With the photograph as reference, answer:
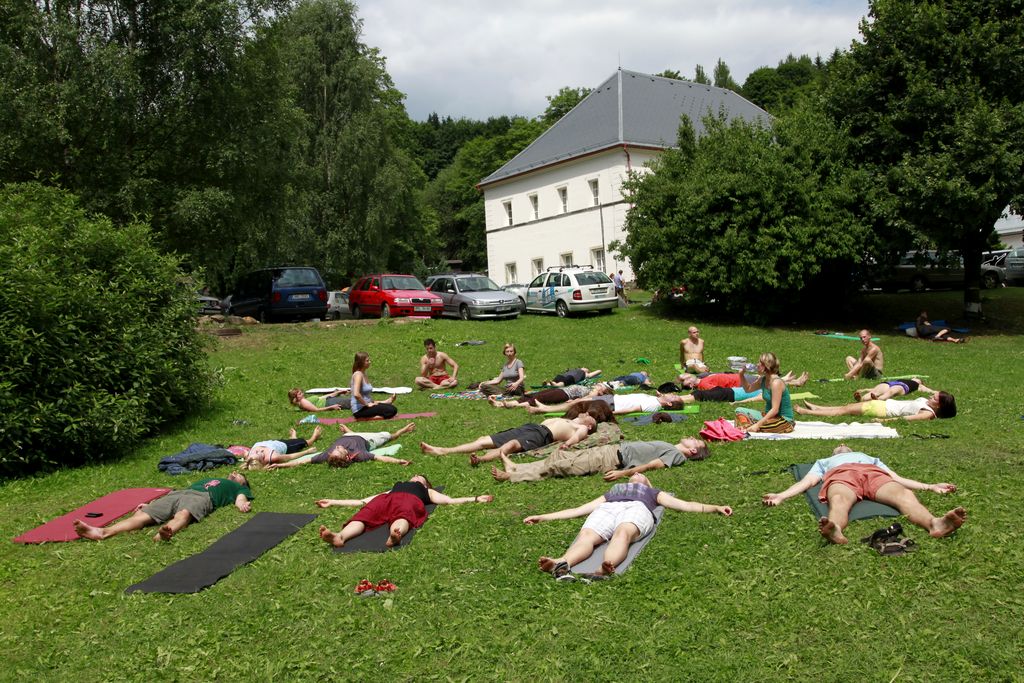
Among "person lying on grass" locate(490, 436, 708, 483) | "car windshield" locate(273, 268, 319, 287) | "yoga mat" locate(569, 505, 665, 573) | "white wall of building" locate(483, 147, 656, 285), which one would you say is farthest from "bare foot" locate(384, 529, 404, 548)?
"white wall of building" locate(483, 147, 656, 285)

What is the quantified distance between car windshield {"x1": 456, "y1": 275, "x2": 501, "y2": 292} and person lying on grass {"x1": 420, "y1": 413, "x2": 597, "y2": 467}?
17.1m

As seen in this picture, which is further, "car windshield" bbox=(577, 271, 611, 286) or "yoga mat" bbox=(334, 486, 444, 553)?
"car windshield" bbox=(577, 271, 611, 286)

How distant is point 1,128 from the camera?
2066 centimetres

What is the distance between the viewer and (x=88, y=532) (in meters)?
7.79

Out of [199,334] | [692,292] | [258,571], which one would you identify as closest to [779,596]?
[258,571]

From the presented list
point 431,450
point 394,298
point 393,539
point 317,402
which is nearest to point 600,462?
point 431,450

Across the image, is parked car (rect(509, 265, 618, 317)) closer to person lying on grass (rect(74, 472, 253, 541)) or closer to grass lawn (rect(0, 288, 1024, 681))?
grass lawn (rect(0, 288, 1024, 681))

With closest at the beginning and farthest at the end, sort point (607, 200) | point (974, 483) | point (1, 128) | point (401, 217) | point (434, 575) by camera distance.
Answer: point (434, 575) < point (974, 483) < point (1, 128) < point (607, 200) < point (401, 217)

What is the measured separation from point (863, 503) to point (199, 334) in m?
11.8

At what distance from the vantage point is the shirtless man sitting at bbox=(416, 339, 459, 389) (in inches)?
642

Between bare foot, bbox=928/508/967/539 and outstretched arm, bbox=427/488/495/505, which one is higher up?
bare foot, bbox=928/508/967/539

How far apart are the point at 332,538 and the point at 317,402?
832 cm

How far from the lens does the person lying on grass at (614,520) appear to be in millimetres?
6172

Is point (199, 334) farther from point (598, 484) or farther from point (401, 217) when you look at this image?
point (401, 217)
